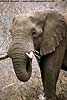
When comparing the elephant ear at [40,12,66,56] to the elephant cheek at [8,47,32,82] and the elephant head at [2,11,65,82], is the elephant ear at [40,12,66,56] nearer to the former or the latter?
the elephant head at [2,11,65,82]

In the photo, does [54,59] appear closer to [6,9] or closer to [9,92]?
[9,92]

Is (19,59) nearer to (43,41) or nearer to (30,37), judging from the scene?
(30,37)

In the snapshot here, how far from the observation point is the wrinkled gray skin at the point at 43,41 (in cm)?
179

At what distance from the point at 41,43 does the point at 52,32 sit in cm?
10

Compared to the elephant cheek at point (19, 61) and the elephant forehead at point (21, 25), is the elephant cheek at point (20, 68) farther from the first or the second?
the elephant forehead at point (21, 25)

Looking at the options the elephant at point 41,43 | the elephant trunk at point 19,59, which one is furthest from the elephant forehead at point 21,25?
the elephant trunk at point 19,59

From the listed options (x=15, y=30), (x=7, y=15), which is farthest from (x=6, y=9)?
(x=15, y=30)

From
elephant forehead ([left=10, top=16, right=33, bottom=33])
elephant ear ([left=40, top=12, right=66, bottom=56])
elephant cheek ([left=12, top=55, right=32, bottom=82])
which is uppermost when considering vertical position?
elephant forehead ([left=10, top=16, right=33, bottom=33])

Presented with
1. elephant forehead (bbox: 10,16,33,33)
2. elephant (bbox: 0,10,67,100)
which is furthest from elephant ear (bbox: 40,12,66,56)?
elephant forehead (bbox: 10,16,33,33)

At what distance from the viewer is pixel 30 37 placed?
186cm

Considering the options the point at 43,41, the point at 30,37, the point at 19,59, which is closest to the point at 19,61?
the point at 19,59

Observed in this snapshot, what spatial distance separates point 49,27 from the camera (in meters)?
2.00

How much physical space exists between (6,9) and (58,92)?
1.24 metres

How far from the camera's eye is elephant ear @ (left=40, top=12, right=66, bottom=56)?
198 cm
